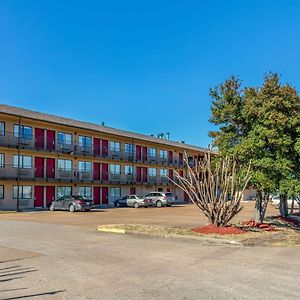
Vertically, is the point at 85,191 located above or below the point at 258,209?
above

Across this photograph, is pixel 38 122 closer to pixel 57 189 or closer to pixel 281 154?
pixel 57 189

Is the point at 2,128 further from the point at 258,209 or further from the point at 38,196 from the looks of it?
the point at 258,209

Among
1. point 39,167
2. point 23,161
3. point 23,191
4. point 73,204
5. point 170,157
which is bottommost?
point 73,204

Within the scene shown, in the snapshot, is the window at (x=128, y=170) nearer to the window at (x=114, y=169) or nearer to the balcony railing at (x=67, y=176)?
the balcony railing at (x=67, y=176)

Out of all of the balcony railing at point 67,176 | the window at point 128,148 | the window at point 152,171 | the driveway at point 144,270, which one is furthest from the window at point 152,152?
the driveway at point 144,270

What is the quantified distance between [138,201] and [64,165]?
28.4 ft

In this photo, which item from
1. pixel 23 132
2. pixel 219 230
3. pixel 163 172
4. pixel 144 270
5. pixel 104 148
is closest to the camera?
pixel 144 270

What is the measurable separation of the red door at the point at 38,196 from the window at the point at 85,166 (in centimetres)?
565

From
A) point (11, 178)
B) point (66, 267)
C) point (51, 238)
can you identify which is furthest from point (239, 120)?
point (11, 178)

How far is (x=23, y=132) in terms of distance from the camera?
37750mm

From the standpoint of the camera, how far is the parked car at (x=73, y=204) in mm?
34250

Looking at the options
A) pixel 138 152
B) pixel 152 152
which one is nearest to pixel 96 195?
pixel 138 152

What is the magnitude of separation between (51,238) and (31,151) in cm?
2521

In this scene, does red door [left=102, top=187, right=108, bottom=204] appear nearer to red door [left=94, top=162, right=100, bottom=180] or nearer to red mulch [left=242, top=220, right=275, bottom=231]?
red door [left=94, top=162, right=100, bottom=180]
